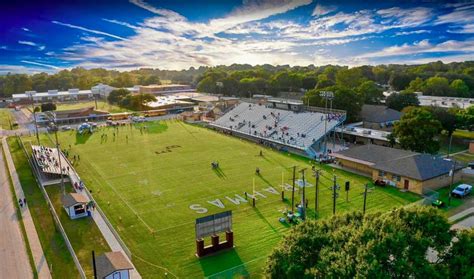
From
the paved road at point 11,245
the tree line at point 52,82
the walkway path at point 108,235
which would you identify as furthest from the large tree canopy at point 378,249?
the tree line at point 52,82

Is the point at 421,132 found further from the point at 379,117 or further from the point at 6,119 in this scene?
the point at 6,119

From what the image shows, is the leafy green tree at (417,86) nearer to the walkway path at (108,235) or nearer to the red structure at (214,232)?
the red structure at (214,232)

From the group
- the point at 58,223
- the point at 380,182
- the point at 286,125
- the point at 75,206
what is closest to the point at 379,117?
the point at 286,125

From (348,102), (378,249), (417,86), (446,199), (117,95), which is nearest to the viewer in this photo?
(378,249)

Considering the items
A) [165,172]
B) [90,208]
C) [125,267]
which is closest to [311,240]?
[125,267]

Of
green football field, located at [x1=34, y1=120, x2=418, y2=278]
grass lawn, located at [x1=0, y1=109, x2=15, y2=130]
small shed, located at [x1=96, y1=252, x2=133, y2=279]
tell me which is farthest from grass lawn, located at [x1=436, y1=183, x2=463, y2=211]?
grass lawn, located at [x1=0, y1=109, x2=15, y2=130]
